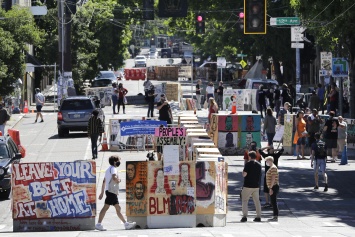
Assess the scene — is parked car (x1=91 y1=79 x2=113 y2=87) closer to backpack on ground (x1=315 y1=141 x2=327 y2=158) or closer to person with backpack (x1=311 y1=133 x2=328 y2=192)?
person with backpack (x1=311 y1=133 x2=328 y2=192)

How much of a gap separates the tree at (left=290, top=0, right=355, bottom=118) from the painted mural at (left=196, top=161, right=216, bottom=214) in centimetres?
1578

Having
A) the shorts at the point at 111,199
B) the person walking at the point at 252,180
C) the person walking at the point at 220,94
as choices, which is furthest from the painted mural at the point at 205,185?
the person walking at the point at 220,94

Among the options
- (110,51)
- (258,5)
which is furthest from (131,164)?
(110,51)

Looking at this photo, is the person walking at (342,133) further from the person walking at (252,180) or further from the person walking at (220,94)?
the person walking at (220,94)

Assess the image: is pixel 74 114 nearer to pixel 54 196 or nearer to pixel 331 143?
pixel 331 143

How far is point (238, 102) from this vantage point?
5697cm

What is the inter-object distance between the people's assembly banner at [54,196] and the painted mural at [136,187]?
2.33 feet

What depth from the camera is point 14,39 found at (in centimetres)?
4822

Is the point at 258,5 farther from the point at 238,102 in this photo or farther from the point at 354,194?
Result: the point at 238,102

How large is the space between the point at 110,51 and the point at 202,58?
64.4 metres

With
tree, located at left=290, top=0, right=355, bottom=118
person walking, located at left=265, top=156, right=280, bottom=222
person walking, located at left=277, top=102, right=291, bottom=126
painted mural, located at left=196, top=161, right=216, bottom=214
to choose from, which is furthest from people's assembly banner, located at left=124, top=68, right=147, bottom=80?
painted mural, located at left=196, top=161, right=216, bottom=214

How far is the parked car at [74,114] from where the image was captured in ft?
136

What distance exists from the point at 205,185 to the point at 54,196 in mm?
3088

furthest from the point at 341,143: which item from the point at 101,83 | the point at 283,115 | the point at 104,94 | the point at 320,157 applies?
the point at 101,83
